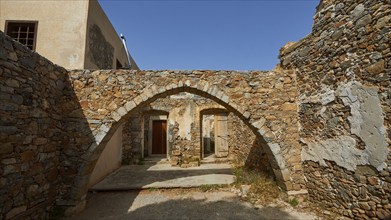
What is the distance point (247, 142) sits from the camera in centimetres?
665

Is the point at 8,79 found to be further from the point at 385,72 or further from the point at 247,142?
the point at 247,142

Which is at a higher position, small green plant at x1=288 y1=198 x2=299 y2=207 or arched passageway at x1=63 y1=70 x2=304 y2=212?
arched passageway at x1=63 y1=70 x2=304 y2=212

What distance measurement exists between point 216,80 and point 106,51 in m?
3.80

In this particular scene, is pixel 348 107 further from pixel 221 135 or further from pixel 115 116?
pixel 221 135

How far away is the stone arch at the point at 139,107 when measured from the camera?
3.75 meters

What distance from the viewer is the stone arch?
3748mm

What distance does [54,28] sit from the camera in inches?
187

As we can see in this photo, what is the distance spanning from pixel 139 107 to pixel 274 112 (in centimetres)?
278

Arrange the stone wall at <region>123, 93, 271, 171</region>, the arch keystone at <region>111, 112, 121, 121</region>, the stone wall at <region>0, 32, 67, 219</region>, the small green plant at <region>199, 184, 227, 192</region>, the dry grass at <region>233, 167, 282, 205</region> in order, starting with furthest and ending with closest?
the stone wall at <region>123, 93, 271, 171</region> → the small green plant at <region>199, 184, 227, 192</region> → the dry grass at <region>233, 167, 282, 205</region> → the arch keystone at <region>111, 112, 121, 121</region> → the stone wall at <region>0, 32, 67, 219</region>

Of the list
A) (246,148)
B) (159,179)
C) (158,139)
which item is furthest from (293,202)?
(158,139)

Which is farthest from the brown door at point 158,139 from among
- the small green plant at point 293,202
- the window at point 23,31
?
the small green plant at point 293,202

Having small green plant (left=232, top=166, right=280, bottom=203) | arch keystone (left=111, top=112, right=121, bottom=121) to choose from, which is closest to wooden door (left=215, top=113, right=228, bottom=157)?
small green plant (left=232, top=166, right=280, bottom=203)

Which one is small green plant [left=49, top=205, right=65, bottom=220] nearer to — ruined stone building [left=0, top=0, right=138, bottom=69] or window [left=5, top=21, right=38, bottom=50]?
ruined stone building [left=0, top=0, right=138, bottom=69]

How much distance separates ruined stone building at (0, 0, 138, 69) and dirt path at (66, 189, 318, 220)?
3.08m
